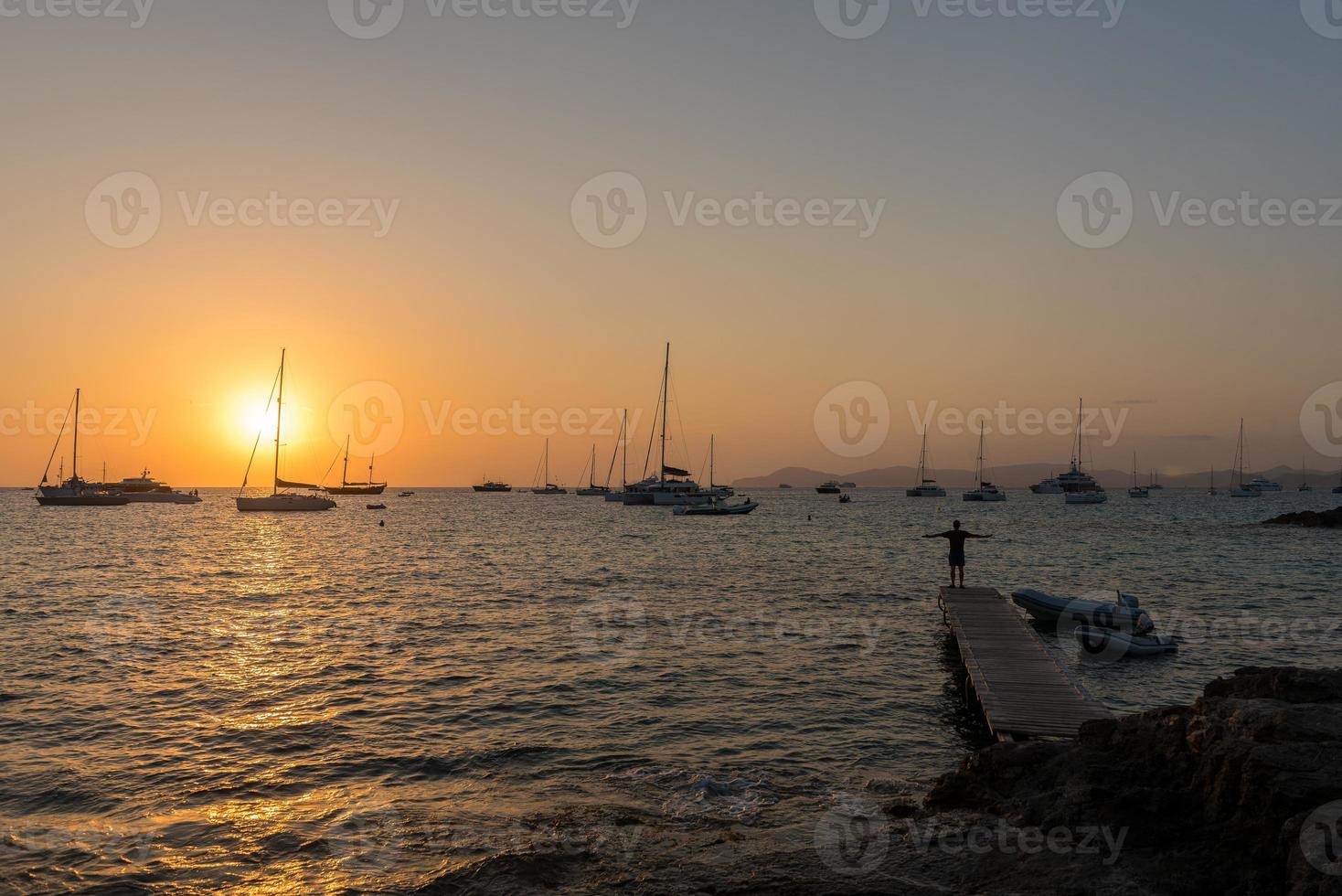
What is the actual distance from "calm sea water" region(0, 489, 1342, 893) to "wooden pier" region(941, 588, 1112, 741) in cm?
103

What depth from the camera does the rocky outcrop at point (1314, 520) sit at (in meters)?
85.0

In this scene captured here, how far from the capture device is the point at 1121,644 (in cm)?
2319

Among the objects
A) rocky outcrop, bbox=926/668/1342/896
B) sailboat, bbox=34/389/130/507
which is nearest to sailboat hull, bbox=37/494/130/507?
sailboat, bbox=34/389/130/507

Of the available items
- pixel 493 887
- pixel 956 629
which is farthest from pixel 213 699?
pixel 956 629

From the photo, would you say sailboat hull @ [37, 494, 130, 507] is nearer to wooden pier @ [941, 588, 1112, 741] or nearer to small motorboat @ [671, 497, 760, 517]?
small motorboat @ [671, 497, 760, 517]

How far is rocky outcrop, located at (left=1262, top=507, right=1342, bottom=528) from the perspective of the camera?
8500 cm

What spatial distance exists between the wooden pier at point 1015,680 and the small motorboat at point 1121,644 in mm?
2144

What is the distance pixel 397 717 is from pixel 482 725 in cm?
197

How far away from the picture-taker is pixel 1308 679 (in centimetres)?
1198

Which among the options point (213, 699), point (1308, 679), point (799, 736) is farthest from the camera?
point (213, 699)

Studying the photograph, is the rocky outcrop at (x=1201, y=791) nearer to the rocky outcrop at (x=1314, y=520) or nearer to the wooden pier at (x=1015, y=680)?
the wooden pier at (x=1015, y=680)

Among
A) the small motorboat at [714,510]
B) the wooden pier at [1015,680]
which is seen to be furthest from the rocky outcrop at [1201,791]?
the small motorboat at [714,510]

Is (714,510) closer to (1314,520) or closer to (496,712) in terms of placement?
(1314,520)

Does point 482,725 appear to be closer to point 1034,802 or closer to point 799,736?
point 799,736
